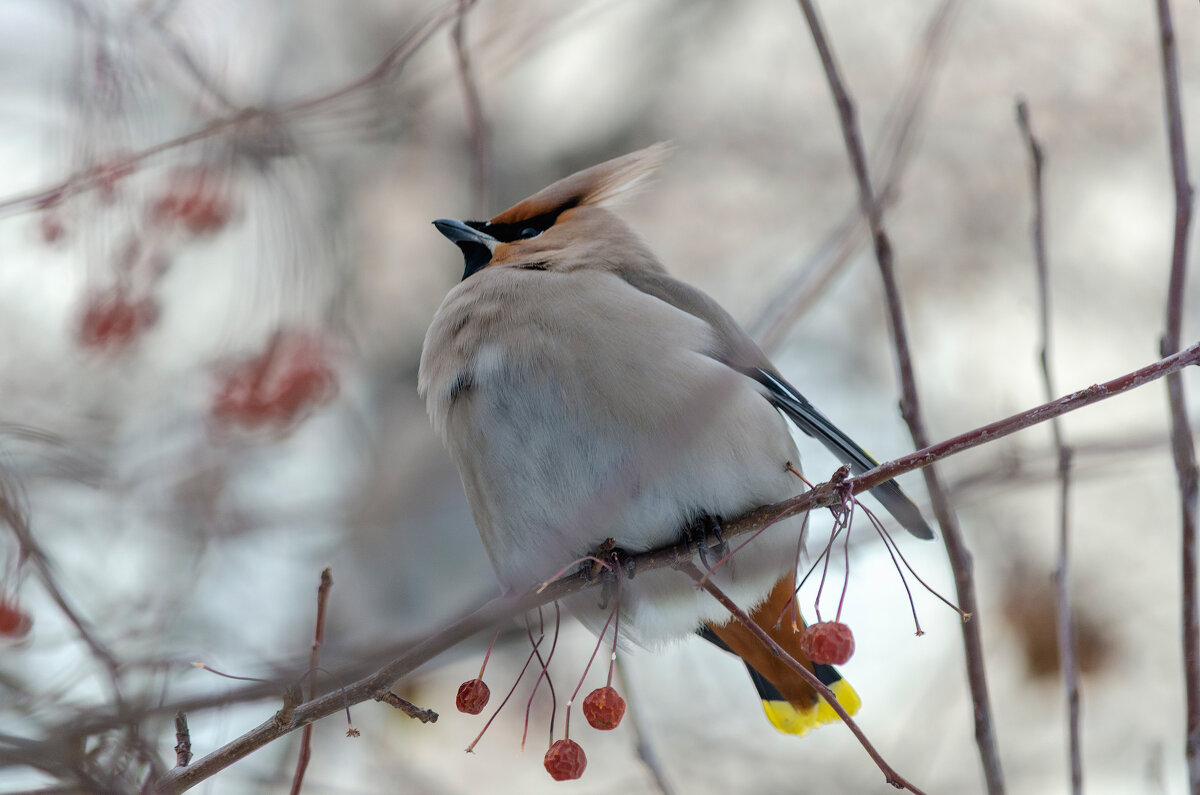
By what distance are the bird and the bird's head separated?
0.39ft

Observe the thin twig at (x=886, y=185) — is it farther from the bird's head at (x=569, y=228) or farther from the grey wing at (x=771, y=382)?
the bird's head at (x=569, y=228)

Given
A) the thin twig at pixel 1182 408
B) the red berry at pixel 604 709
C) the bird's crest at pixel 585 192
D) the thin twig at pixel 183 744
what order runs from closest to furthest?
1. the thin twig at pixel 183 744
2. the thin twig at pixel 1182 408
3. the red berry at pixel 604 709
4. the bird's crest at pixel 585 192

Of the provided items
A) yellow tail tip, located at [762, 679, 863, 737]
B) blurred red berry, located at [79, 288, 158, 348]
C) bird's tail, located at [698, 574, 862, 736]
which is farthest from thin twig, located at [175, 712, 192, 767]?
yellow tail tip, located at [762, 679, 863, 737]

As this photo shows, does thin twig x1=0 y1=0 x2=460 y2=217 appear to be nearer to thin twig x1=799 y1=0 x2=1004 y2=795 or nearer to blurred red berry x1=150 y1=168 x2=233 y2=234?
blurred red berry x1=150 y1=168 x2=233 y2=234

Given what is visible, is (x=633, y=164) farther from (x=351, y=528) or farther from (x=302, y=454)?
(x=302, y=454)

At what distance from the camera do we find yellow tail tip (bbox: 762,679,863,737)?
3465mm

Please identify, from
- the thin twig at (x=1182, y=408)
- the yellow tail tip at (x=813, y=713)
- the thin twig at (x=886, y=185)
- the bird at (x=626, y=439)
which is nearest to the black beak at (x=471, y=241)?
the bird at (x=626, y=439)

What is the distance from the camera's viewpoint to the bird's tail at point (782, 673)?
3.29 m

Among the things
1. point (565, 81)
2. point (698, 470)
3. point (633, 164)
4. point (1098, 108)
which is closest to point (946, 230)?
point (1098, 108)

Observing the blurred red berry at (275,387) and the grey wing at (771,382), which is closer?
the grey wing at (771,382)

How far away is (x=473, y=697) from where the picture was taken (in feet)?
7.86

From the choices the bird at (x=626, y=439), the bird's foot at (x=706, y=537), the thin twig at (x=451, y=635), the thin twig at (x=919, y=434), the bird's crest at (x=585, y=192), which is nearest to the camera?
the thin twig at (x=451, y=635)

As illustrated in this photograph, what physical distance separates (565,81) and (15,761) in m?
6.45

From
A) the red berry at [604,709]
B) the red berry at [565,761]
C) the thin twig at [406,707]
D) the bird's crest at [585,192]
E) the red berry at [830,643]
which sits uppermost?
the bird's crest at [585,192]
